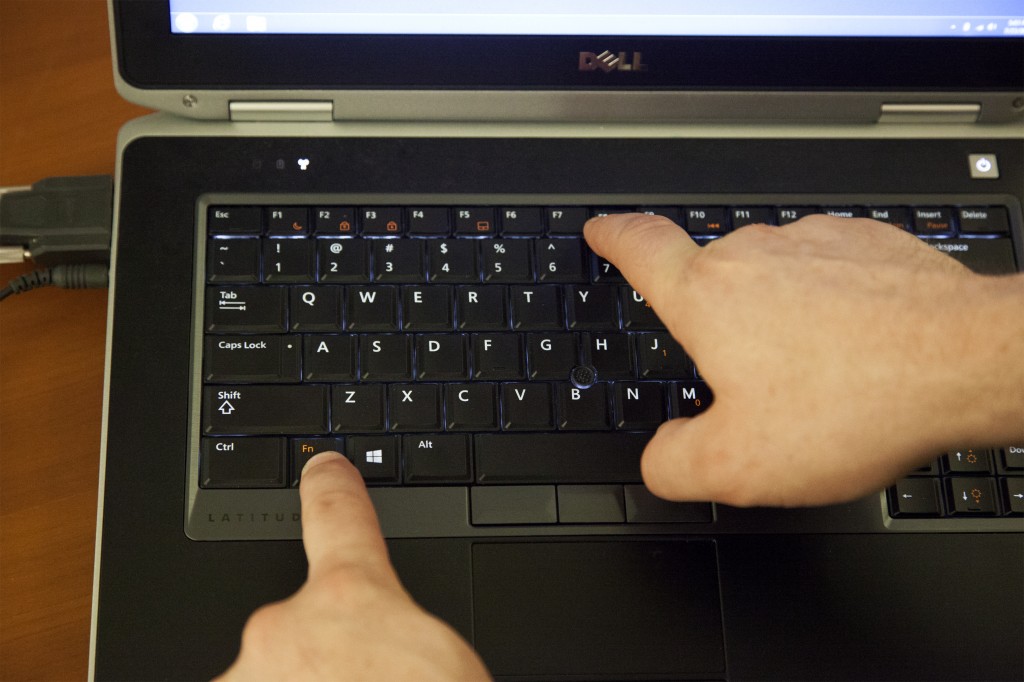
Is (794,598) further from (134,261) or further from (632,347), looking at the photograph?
(134,261)

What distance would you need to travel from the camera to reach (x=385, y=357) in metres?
0.62

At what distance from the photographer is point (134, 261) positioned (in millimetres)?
639

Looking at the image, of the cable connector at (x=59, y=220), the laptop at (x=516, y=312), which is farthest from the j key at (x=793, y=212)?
the cable connector at (x=59, y=220)

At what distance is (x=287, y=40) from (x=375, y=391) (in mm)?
295

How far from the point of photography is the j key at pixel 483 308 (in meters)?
0.64

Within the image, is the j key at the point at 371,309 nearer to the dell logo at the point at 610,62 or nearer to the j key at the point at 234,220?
the j key at the point at 234,220

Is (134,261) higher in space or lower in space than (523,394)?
higher

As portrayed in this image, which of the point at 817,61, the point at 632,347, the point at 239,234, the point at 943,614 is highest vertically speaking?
Answer: the point at 817,61

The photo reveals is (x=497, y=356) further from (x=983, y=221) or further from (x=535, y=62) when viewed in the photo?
(x=983, y=221)

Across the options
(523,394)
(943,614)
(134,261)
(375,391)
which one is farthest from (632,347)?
(134,261)

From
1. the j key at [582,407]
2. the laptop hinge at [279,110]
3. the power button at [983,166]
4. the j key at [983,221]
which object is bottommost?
the j key at [582,407]

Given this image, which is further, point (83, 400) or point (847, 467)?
point (83, 400)

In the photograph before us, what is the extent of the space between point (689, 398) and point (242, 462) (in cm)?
36

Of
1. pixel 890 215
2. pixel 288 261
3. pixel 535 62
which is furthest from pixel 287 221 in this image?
pixel 890 215
